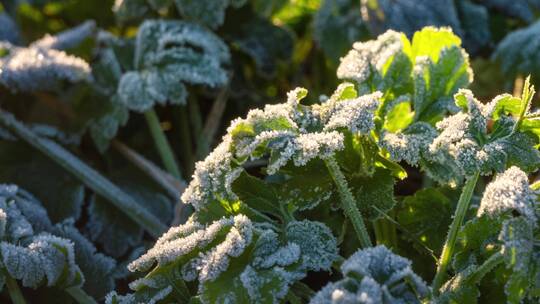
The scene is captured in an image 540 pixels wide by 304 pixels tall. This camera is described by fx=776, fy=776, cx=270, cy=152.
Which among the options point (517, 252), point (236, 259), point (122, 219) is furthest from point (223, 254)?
point (122, 219)

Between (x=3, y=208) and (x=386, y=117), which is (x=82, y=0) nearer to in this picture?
(x=3, y=208)

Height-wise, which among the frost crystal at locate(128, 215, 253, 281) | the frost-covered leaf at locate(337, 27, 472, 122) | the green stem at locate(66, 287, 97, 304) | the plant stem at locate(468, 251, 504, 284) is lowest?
the plant stem at locate(468, 251, 504, 284)

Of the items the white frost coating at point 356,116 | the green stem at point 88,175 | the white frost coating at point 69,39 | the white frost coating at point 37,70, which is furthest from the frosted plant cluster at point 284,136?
the white frost coating at point 69,39

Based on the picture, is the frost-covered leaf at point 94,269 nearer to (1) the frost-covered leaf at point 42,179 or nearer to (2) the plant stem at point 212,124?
(1) the frost-covered leaf at point 42,179

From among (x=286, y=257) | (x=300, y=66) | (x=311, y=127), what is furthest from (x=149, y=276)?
(x=300, y=66)

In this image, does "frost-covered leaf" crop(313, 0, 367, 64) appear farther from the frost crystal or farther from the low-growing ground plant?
the frost crystal

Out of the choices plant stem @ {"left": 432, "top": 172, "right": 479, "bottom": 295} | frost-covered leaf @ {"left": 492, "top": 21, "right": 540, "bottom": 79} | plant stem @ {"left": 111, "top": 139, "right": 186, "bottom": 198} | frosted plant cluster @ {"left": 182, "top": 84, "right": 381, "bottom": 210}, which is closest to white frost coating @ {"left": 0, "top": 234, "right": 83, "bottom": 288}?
frosted plant cluster @ {"left": 182, "top": 84, "right": 381, "bottom": 210}

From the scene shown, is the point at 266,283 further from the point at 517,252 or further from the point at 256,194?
the point at 517,252
